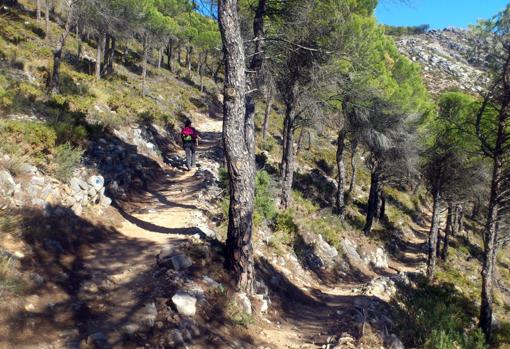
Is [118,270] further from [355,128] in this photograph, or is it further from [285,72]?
[355,128]

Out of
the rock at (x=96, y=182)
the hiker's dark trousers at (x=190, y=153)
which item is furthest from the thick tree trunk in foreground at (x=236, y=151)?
the hiker's dark trousers at (x=190, y=153)

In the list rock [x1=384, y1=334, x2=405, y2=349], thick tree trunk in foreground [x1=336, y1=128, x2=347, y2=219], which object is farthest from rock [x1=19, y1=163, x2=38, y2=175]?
thick tree trunk in foreground [x1=336, y1=128, x2=347, y2=219]

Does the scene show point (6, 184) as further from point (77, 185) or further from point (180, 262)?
point (180, 262)

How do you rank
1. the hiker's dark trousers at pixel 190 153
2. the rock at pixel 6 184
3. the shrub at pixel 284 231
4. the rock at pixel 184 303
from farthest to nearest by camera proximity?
the hiker's dark trousers at pixel 190 153 < the shrub at pixel 284 231 < the rock at pixel 6 184 < the rock at pixel 184 303

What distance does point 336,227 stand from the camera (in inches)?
685

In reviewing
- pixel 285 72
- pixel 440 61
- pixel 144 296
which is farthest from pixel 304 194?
pixel 440 61

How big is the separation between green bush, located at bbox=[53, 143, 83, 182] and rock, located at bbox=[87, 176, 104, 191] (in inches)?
17.2

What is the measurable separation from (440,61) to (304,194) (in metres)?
94.0

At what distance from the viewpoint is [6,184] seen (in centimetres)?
567

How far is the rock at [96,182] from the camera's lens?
26.0 ft

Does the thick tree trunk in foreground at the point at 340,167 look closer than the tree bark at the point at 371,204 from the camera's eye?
Yes

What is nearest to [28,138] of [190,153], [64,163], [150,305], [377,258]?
[64,163]

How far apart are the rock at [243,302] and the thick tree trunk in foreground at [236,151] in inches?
7.6

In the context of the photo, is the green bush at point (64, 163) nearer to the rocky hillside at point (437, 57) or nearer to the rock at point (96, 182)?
the rock at point (96, 182)
